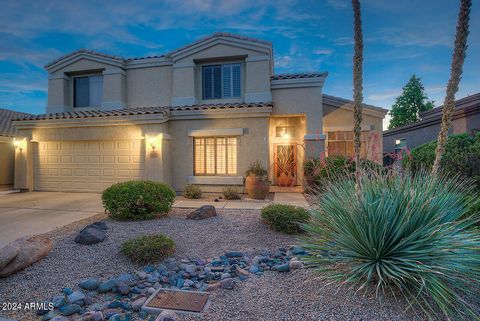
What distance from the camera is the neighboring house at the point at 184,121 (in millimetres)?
11297

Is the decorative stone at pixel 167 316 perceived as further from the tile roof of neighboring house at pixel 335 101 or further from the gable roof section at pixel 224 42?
the tile roof of neighboring house at pixel 335 101

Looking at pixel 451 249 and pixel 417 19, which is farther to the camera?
pixel 417 19

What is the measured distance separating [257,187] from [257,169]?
83 cm

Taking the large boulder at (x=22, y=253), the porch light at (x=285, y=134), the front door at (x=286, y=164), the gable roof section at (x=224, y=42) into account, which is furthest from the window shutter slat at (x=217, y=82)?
the large boulder at (x=22, y=253)

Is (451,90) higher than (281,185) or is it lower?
higher

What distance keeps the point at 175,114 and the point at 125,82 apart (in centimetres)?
579

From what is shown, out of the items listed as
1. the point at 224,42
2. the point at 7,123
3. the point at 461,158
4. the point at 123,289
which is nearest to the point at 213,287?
the point at 123,289

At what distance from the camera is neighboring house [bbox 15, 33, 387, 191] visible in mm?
11297

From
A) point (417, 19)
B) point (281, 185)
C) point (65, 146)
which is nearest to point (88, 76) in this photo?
point (65, 146)

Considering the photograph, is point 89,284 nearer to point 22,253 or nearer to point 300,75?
point 22,253

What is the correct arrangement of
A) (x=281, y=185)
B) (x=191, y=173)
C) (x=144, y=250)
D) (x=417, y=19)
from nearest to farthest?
(x=144, y=250), (x=417, y=19), (x=191, y=173), (x=281, y=185)

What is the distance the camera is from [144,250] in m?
4.39

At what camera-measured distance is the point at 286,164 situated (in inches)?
538

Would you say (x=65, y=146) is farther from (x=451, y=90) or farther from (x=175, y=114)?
(x=451, y=90)
